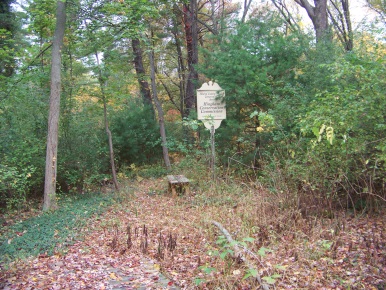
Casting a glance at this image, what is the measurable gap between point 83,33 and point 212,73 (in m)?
3.86

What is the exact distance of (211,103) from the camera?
33.4 ft

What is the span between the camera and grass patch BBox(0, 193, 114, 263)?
5895 mm

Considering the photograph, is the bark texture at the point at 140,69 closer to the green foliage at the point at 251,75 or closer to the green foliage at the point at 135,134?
the green foliage at the point at 135,134

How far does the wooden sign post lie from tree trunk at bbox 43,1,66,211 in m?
3.71

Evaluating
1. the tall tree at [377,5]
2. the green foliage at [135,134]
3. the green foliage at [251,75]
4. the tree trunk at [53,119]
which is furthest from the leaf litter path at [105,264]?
the tall tree at [377,5]

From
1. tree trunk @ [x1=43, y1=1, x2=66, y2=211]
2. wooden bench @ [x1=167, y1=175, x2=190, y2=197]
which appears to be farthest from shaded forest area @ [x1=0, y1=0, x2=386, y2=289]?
wooden bench @ [x1=167, y1=175, x2=190, y2=197]

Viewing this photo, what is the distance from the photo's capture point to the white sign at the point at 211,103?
10109 mm

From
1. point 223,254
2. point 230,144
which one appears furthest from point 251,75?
point 223,254

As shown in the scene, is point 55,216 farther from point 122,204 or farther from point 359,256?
point 359,256

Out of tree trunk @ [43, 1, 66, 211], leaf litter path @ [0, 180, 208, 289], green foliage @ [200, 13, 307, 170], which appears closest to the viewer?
leaf litter path @ [0, 180, 208, 289]

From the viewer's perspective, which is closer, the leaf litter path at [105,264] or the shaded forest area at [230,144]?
the leaf litter path at [105,264]

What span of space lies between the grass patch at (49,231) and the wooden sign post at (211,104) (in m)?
3.41

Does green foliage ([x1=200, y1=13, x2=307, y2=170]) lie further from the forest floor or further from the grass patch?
the grass patch

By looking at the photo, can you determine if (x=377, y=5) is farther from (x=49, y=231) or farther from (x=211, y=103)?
(x=49, y=231)
